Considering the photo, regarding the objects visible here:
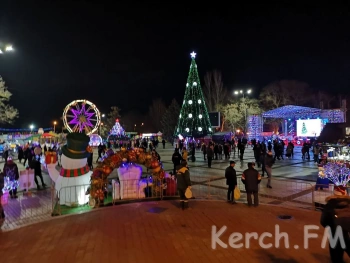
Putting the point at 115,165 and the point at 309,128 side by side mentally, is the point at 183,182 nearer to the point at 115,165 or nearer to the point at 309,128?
the point at 115,165

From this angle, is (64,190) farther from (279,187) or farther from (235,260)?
(279,187)

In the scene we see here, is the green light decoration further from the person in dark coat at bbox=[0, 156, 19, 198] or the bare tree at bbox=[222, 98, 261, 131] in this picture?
the person in dark coat at bbox=[0, 156, 19, 198]

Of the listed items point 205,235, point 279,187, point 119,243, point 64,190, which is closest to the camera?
point 119,243

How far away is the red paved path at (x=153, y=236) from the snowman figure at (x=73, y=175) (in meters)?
1.16

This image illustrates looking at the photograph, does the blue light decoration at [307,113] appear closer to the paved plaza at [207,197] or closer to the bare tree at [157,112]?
the paved plaza at [207,197]

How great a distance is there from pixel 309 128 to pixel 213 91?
19.5 m

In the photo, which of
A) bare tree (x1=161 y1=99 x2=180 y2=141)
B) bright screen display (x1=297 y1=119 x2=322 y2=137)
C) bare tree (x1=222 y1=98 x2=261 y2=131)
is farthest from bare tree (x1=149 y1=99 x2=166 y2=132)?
bright screen display (x1=297 y1=119 x2=322 y2=137)

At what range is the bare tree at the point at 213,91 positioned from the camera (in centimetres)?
4834

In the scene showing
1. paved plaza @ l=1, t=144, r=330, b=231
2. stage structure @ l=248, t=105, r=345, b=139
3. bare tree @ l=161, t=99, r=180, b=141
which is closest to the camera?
paved plaza @ l=1, t=144, r=330, b=231

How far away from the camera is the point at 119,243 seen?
564cm

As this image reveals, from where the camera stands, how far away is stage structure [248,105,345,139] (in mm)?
30244

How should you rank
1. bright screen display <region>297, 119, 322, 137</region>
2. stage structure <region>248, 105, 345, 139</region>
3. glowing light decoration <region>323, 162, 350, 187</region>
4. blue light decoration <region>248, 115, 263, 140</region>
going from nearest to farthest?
glowing light decoration <region>323, 162, 350, 187</region> < stage structure <region>248, 105, 345, 139</region> < bright screen display <region>297, 119, 322, 137</region> < blue light decoration <region>248, 115, 263, 140</region>

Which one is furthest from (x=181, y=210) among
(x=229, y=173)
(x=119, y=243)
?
(x=119, y=243)

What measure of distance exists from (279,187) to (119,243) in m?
7.50
